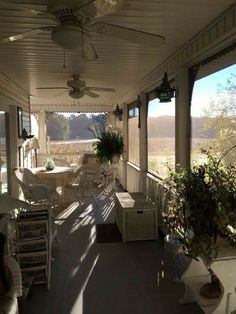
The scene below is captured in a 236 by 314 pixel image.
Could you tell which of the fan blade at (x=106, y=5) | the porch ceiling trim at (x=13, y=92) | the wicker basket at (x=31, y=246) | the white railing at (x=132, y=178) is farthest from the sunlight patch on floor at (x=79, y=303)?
the porch ceiling trim at (x=13, y=92)

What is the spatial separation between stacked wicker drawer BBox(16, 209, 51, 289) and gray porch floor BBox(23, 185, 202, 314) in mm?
151

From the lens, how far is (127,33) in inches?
76.7

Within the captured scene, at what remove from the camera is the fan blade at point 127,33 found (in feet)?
6.19

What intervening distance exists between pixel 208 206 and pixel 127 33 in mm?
1261

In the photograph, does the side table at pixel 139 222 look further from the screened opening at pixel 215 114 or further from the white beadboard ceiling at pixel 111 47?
the white beadboard ceiling at pixel 111 47

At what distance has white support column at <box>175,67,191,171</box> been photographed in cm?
342

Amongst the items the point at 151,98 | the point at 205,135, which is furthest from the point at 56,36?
the point at 151,98

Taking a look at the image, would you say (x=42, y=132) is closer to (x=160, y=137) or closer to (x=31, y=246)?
(x=160, y=137)

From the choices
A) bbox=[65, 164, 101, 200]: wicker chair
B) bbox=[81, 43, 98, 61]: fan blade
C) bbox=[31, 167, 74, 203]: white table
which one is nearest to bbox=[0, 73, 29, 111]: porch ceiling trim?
bbox=[31, 167, 74, 203]: white table

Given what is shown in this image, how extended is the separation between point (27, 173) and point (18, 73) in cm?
181

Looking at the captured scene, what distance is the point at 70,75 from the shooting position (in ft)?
16.0

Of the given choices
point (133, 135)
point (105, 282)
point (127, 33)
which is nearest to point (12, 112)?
point (133, 135)

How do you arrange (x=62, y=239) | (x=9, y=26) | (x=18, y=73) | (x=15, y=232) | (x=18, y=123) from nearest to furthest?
(x=9, y=26) < (x=15, y=232) < (x=62, y=239) < (x=18, y=73) < (x=18, y=123)

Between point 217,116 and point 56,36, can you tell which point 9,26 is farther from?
point 217,116
